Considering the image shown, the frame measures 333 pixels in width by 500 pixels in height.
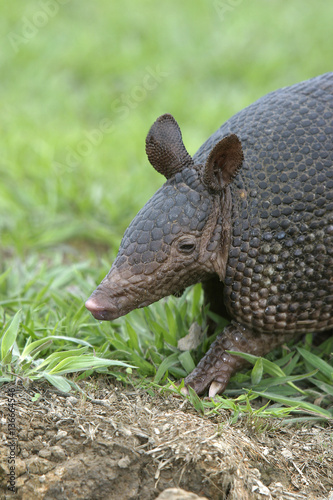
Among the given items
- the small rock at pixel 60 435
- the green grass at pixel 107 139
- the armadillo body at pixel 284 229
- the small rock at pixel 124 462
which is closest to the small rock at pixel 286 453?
the green grass at pixel 107 139

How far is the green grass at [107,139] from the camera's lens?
11.5 feet

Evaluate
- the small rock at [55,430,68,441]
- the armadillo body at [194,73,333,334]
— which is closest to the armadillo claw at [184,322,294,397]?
the armadillo body at [194,73,333,334]

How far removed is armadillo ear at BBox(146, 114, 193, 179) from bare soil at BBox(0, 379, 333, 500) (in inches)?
45.6

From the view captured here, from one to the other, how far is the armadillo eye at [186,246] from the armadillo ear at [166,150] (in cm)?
37

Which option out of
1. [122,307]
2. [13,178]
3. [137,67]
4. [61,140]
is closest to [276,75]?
[137,67]

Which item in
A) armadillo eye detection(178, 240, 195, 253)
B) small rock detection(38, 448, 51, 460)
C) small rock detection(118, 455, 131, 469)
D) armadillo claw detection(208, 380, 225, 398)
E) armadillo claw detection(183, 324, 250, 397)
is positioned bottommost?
small rock detection(38, 448, 51, 460)

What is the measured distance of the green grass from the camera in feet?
11.5

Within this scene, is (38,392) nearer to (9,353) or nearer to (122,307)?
(9,353)

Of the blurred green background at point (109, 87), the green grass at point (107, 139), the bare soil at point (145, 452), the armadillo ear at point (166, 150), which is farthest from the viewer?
the blurred green background at point (109, 87)

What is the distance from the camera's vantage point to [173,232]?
2.99 metres

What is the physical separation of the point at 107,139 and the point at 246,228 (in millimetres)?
4227

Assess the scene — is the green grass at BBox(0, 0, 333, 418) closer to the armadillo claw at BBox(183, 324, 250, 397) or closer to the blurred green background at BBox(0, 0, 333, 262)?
the blurred green background at BBox(0, 0, 333, 262)

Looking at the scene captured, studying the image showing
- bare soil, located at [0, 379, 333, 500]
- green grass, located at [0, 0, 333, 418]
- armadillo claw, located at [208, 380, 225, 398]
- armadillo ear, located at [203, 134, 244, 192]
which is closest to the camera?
bare soil, located at [0, 379, 333, 500]

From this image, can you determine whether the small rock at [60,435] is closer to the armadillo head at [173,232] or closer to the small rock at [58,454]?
the small rock at [58,454]
